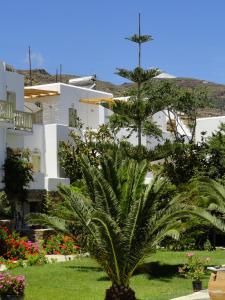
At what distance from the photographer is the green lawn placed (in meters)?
16.2

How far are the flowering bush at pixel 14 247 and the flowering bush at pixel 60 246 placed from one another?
112cm

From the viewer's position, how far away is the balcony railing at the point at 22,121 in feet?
101

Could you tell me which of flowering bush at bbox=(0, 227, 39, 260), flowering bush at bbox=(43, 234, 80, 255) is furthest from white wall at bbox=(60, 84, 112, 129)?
flowering bush at bbox=(0, 227, 39, 260)

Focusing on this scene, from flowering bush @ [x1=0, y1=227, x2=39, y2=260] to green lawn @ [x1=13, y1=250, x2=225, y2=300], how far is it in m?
2.05

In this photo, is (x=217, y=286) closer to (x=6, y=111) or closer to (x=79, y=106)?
(x=6, y=111)

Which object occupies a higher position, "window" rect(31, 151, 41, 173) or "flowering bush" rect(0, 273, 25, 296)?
"window" rect(31, 151, 41, 173)

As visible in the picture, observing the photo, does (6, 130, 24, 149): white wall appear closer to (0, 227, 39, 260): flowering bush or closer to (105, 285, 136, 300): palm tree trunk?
(0, 227, 39, 260): flowering bush

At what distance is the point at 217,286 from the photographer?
43.6ft

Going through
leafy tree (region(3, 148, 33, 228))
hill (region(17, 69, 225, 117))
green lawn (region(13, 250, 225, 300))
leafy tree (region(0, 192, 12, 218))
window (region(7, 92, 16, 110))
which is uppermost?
hill (region(17, 69, 225, 117))

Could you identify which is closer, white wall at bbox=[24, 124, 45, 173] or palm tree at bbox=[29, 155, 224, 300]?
palm tree at bbox=[29, 155, 224, 300]

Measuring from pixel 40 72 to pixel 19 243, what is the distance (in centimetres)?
7769

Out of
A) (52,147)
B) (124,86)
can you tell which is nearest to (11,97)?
(52,147)

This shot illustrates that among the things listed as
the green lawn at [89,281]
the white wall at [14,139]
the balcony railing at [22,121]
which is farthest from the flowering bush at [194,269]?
the white wall at [14,139]

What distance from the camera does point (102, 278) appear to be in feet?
62.6
